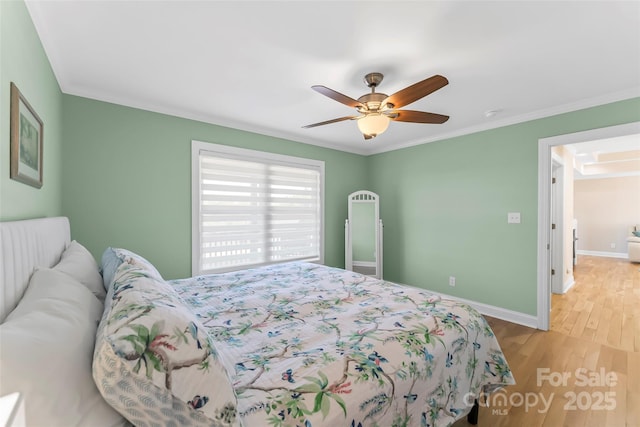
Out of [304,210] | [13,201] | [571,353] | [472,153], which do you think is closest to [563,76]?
[472,153]

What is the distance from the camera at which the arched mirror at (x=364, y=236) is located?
171 inches

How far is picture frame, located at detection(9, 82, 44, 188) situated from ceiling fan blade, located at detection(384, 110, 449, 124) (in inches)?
84.4

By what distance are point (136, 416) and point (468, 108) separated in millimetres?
3439

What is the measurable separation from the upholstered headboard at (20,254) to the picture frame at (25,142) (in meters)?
0.26

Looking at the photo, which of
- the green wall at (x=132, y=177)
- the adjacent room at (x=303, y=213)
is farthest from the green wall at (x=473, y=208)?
the green wall at (x=132, y=177)

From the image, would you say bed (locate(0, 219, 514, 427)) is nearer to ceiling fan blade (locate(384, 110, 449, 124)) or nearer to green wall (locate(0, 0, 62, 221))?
green wall (locate(0, 0, 62, 221))

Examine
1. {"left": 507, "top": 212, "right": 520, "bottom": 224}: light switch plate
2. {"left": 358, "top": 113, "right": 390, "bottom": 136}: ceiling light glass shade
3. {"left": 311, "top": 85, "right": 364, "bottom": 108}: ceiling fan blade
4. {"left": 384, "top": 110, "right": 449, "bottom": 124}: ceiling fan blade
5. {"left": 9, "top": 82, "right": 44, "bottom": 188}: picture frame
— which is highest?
{"left": 311, "top": 85, "right": 364, "bottom": 108}: ceiling fan blade

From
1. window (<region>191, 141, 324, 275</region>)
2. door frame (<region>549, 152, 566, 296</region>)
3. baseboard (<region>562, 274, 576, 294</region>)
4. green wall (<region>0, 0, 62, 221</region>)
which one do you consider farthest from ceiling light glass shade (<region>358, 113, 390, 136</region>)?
baseboard (<region>562, 274, 576, 294</region>)

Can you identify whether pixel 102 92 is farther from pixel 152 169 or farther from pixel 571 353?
pixel 571 353

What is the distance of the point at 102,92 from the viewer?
99.3 inches

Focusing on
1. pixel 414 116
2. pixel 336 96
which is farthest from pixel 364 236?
pixel 336 96

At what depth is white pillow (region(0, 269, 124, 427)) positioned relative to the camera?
58 cm

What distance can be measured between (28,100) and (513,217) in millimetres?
4348

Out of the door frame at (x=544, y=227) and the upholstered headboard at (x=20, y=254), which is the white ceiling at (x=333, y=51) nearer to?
the door frame at (x=544, y=227)
